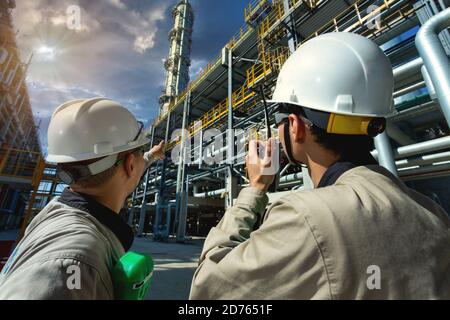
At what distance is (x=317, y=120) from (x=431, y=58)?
2.77m

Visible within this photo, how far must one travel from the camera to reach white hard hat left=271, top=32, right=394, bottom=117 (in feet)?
3.46

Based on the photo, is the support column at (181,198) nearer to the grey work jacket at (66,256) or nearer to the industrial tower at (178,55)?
the industrial tower at (178,55)

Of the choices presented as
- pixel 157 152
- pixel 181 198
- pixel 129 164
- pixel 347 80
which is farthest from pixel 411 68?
pixel 181 198

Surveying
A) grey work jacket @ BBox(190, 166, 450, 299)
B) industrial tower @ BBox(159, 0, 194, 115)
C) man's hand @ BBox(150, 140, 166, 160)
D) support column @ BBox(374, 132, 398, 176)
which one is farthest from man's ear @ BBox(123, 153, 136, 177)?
industrial tower @ BBox(159, 0, 194, 115)

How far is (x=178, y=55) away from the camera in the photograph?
2173 cm

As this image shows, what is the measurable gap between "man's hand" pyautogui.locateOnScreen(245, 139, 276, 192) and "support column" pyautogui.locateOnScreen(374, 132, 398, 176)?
3.31m

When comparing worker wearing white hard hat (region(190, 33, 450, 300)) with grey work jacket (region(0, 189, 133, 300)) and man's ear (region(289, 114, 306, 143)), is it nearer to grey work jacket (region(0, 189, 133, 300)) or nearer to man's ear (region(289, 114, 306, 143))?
man's ear (region(289, 114, 306, 143))

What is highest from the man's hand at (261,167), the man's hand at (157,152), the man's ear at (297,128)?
the man's hand at (157,152)

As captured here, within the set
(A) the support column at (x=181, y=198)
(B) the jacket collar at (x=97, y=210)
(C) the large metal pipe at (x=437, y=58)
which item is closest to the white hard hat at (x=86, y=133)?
(B) the jacket collar at (x=97, y=210)

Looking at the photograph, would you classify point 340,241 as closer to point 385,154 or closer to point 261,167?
point 261,167

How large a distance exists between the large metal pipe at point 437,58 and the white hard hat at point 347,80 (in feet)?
7.12

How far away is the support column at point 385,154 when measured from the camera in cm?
356
